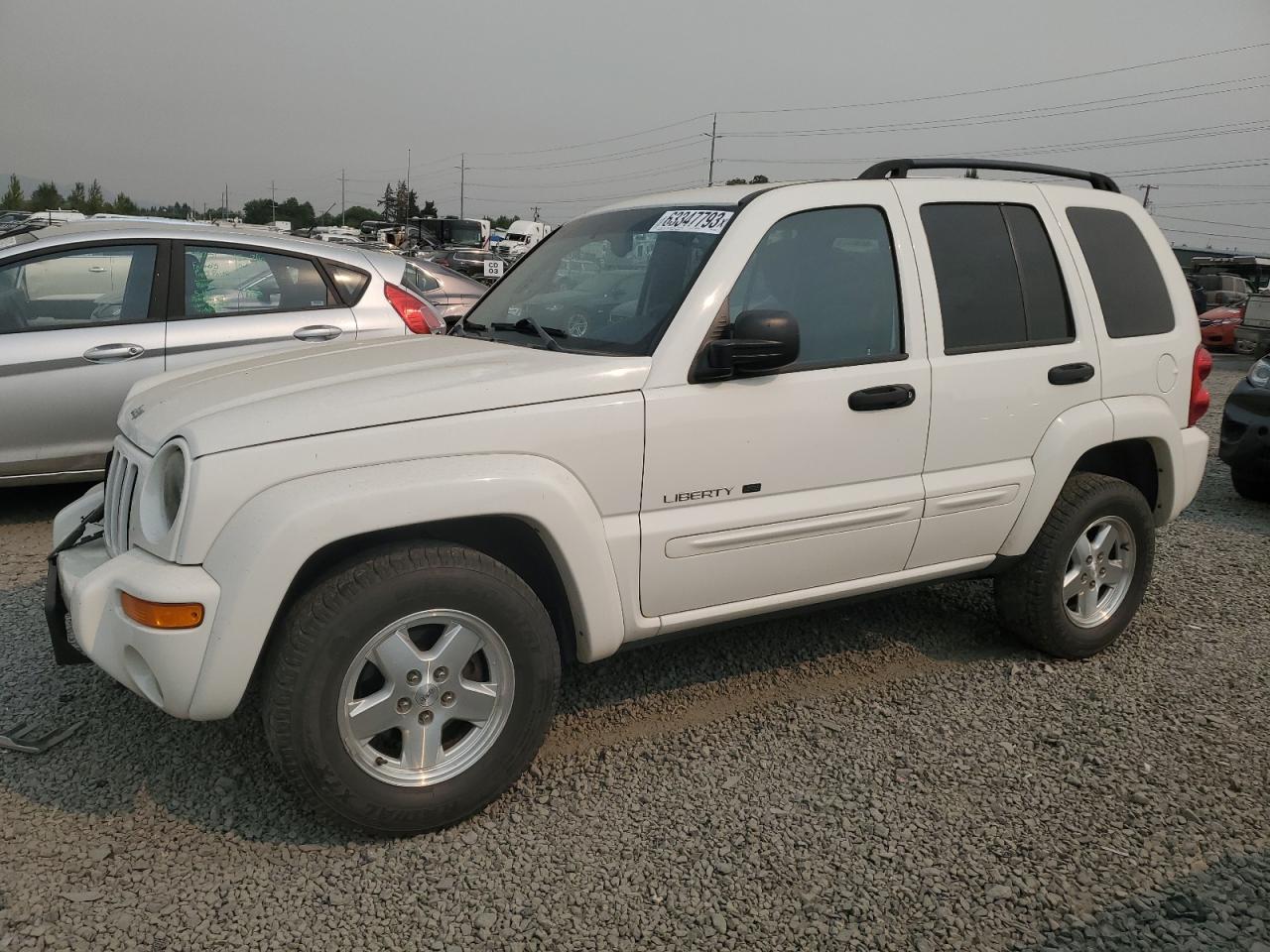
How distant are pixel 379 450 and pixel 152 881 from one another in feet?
4.13

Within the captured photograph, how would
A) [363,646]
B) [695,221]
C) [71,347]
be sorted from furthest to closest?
1. [71,347]
2. [695,221]
3. [363,646]

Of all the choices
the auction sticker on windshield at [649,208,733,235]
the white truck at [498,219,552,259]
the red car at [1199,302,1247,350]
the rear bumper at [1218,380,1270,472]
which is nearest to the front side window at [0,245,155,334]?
the auction sticker on windshield at [649,208,733,235]

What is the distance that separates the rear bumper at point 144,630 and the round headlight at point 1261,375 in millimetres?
6936

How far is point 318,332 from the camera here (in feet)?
19.6

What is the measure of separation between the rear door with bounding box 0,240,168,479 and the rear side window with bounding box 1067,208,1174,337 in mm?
4672

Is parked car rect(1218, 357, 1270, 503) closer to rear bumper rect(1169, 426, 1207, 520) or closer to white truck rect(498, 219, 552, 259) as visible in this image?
rear bumper rect(1169, 426, 1207, 520)

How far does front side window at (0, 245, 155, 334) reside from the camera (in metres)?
5.43

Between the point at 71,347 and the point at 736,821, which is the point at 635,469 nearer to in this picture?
the point at 736,821

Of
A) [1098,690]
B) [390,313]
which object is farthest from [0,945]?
[390,313]

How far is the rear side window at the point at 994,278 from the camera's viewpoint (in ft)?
11.8

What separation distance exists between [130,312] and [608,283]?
135 inches

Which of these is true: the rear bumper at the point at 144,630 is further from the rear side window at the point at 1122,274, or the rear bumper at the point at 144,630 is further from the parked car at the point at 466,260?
the parked car at the point at 466,260

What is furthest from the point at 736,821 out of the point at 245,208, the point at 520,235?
the point at 245,208

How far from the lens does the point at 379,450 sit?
2.66 meters
